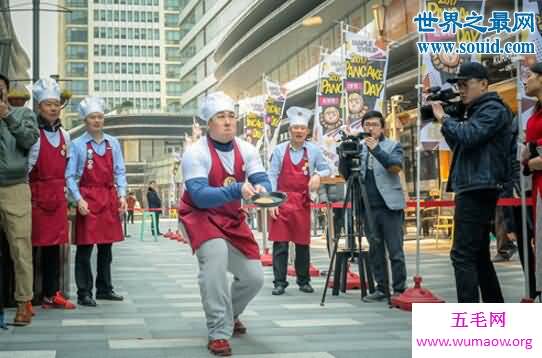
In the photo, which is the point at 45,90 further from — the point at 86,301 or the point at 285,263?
the point at 285,263

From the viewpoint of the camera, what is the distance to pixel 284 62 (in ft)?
157

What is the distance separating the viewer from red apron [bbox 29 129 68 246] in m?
7.60

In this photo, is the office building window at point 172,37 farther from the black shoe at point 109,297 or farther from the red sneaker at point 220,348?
the red sneaker at point 220,348

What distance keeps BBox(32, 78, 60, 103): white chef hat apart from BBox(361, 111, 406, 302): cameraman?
3.13 metres

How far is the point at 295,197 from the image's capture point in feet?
30.8

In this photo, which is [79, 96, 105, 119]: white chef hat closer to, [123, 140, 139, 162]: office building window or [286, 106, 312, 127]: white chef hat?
[286, 106, 312, 127]: white chef hat

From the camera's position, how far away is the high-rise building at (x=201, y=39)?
6894 cm

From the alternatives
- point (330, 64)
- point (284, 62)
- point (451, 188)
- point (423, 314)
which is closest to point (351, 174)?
point (451, 188)

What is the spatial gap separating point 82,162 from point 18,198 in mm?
1599

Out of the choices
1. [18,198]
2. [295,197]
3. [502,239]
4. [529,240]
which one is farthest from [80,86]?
[529,240]

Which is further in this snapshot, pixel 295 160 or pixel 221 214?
pixel 295 160

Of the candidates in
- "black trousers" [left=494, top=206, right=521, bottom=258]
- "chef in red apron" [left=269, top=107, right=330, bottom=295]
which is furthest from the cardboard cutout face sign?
"chef in red apron" [left=269, top=107, right=330, bottom=295]

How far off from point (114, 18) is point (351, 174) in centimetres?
14175

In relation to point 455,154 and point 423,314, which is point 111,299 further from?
point 423,314
